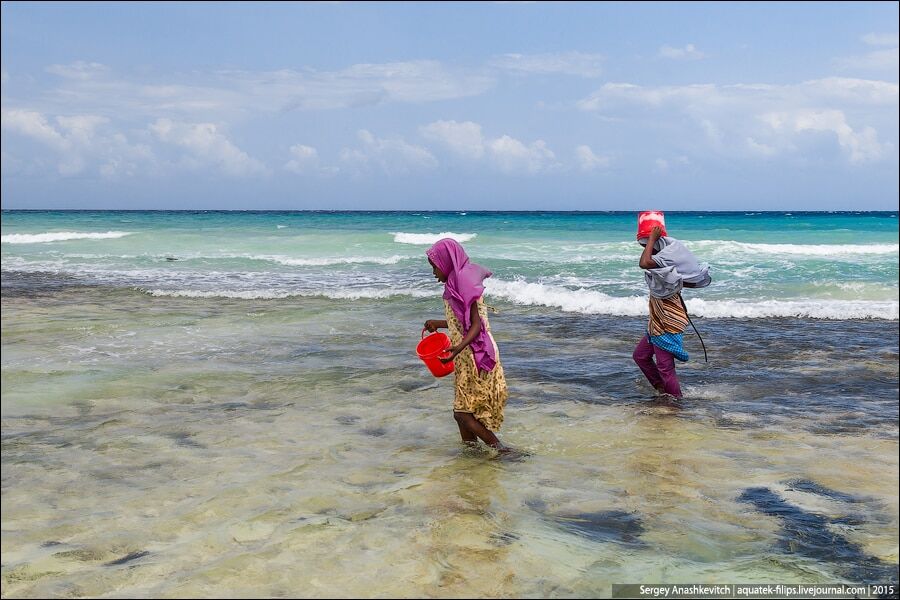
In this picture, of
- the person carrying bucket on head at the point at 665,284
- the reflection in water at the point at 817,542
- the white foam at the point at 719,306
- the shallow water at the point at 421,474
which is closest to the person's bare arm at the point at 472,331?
the shallow water at the point at 421,474

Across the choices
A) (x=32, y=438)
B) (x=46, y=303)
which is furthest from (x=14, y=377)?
(x=46, y=303)

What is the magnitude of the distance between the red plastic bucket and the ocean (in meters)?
0.64

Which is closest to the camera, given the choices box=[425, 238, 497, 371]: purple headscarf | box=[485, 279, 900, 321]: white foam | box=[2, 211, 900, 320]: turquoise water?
box=[425, 238, 497, 371]: purple headscarf

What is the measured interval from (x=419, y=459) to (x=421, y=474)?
1.13ft

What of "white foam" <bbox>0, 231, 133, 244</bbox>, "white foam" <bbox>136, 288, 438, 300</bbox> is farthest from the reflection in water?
"white foam" <bbox>0, 231, 133, 244</bbox>

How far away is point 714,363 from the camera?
8.61m

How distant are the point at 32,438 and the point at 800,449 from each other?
18.0 feet

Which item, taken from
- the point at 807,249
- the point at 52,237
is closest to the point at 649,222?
the point at 807,249

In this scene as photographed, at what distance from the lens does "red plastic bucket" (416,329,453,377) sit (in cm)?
503

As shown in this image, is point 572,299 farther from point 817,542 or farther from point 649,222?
point 817,542

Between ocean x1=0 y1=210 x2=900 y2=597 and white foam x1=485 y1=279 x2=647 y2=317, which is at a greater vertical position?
white foam x1=485 y1=279 x2=647 y2=317

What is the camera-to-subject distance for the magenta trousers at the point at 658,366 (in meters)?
6.56

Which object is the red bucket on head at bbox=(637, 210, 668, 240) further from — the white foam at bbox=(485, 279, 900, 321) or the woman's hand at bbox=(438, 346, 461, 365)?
the white foam at bbox=(485, 279, 900, 321)

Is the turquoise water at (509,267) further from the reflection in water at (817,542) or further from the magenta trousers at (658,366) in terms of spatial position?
the reflection in water at (817,542)
